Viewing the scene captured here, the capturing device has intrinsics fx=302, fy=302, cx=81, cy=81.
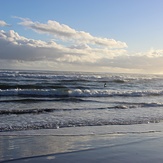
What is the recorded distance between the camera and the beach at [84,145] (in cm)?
704

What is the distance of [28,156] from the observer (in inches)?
278

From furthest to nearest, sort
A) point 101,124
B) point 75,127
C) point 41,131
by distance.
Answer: point 101,124
point 75,127
point 41,131

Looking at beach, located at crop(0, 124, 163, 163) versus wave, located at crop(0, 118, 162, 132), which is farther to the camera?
wave, located at crop(0, 118, 162, 132)

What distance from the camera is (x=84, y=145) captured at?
8367mm

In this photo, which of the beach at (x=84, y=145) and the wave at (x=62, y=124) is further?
the wave at (x=62, y=124)

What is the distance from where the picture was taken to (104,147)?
813cm

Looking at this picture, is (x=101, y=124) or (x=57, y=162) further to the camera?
(x=101, y=124)

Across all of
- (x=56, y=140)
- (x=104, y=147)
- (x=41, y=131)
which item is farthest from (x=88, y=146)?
(x=41, y=131)

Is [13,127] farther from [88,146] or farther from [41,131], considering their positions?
[88,146]

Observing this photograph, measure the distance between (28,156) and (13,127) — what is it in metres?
4.22

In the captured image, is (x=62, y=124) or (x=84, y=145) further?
(x=62, y=124)

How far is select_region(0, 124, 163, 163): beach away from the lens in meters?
7.04

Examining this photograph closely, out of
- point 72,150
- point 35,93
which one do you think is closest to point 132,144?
point 72,150

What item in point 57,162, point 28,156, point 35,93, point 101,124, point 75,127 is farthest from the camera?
point 35,93
